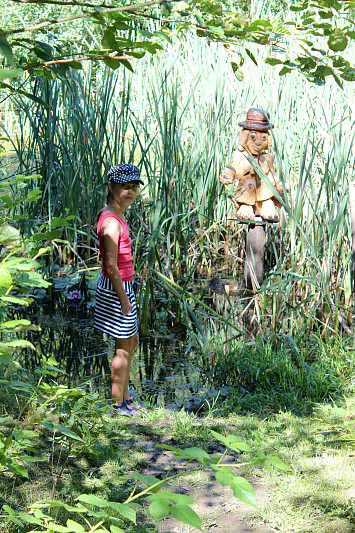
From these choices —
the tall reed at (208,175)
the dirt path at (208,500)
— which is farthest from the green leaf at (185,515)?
the tall reed at (208,175)

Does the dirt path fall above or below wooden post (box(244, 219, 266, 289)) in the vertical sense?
below

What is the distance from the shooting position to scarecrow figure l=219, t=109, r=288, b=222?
13.3 feet

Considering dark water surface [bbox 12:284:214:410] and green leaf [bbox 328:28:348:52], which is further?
dark water surface [bbox 12:284:214:410]

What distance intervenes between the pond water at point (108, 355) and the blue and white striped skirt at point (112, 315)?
273mm

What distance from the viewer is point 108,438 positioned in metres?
2.48

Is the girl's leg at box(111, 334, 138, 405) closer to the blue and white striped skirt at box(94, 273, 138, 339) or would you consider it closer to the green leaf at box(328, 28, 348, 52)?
the blue and white striped skirt at box(94, 273, 138, 339)

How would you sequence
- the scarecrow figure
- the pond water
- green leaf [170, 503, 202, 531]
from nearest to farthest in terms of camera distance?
green leaf [170, 503, 202, 531]
the pond water
the scarecrow figure

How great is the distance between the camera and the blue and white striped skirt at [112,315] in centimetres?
280

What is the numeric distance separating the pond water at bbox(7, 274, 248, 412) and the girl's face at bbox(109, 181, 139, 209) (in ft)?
2.81

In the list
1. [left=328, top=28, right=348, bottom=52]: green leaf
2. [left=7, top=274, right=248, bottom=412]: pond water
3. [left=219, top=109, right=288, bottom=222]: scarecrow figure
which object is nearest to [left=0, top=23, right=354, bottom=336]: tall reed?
[left=219, top=109, right=288, bottom=222]: scarecrow figure

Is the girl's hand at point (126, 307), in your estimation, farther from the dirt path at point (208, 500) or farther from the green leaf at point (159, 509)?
the green leaf at point (159, 509)

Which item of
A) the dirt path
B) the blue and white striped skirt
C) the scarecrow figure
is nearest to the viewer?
the dirt path

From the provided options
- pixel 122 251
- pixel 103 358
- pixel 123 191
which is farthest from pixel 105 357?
pixel 123 191

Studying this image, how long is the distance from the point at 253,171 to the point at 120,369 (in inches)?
79.0
